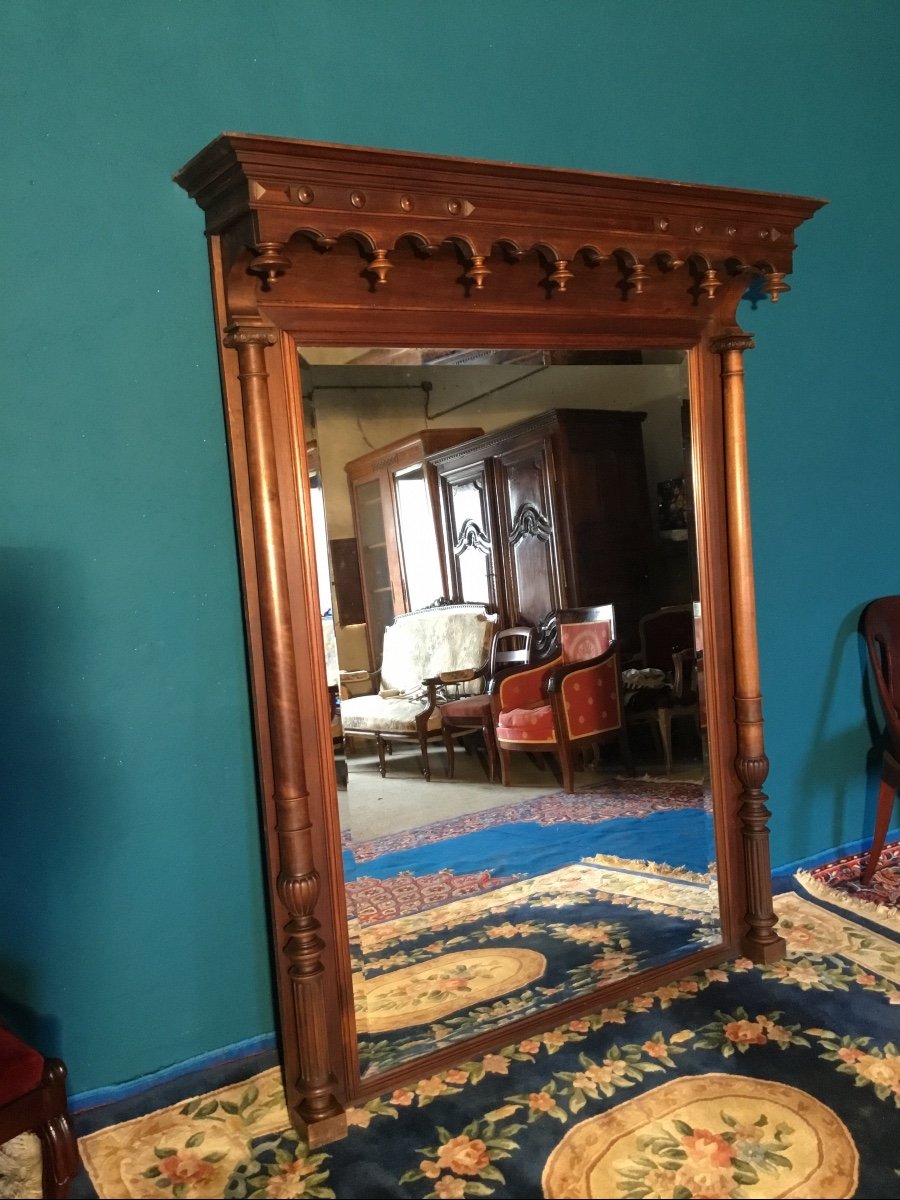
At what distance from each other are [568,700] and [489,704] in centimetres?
22

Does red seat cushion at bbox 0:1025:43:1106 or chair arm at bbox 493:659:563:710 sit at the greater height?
chair arm at bbox 493:659:563:710

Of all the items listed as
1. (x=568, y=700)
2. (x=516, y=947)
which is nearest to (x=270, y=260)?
(x=568, y=700)

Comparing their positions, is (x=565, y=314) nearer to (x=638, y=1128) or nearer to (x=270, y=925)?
(x=270, y=925)

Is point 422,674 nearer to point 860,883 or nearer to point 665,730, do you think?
point 665,730

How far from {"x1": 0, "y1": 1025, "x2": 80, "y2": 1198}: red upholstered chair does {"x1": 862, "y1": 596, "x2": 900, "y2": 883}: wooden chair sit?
2.12 m

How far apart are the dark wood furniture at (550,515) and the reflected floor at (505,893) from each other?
42cm

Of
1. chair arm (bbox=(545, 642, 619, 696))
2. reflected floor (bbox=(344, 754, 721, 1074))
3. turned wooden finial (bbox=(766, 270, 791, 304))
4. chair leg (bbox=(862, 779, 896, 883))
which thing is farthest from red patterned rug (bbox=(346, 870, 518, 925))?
turned wooden finial (bbox=(766, 270, 791, 304))

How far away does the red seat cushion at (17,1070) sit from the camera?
5.15ft

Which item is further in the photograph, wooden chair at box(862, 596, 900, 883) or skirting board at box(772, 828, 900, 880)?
skirting board at box(772, 828, 900, 880)

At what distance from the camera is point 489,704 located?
225cm

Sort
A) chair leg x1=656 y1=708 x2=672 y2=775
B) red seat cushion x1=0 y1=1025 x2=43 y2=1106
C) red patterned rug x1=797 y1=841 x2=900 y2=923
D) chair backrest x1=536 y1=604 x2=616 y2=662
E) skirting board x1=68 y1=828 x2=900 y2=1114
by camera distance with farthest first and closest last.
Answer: red patterned rug x1=797 y1=841 x2=900 y2=923, chair leg x1=656 y1=708 x2=672 y2=775, chair backrest x1=536 y1=604 x2=616 y2=662, skirting board x1=68 y1=828 x2=900 y2=1114, red seat cushion x1=0 y1=1025 x2=43 y2=1106

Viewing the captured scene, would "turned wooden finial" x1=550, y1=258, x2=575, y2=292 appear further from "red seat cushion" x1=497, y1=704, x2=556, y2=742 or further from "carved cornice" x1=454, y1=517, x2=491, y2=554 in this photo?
"red seat cushion" x1=497, y1=704, x2=556, y2=742

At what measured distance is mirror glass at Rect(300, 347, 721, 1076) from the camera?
2021 millimetres

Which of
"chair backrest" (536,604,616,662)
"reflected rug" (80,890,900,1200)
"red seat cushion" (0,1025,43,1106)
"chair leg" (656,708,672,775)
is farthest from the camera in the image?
"chair leg" (656,708,672,775)
